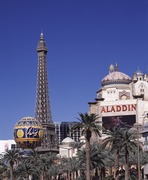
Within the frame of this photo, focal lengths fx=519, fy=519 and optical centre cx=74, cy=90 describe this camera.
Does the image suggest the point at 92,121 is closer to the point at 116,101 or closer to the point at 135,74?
the point at 116,101

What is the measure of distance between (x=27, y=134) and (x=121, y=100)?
34.7 meters

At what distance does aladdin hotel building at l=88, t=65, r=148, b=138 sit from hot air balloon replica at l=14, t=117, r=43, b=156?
2319 cm

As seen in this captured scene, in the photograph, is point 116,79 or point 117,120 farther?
point 116,79

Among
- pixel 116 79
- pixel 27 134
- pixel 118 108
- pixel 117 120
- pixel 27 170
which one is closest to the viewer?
pixel 27 170

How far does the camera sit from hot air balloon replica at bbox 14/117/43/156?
16300cm

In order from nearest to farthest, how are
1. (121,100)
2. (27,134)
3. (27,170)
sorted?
(27,170)
(121,100)
(27,134)

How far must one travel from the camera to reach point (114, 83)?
15712 centimetres

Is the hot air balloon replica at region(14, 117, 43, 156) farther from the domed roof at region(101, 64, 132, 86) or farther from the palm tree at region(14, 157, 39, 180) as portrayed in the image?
the palm tree at region(14, 157, 39, 180)

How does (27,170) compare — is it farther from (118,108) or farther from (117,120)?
(118,108)

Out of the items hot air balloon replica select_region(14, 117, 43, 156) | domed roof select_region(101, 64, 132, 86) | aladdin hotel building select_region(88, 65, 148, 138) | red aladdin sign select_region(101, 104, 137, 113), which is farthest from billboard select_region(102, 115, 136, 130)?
hot air balloon replica select_region(14, 117, 43, 156)

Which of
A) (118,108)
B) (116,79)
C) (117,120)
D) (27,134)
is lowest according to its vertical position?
(27,134)

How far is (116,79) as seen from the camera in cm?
15700

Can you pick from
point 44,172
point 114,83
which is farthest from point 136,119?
point 44,172

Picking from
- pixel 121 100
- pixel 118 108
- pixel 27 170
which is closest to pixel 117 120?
pixel 118 108
